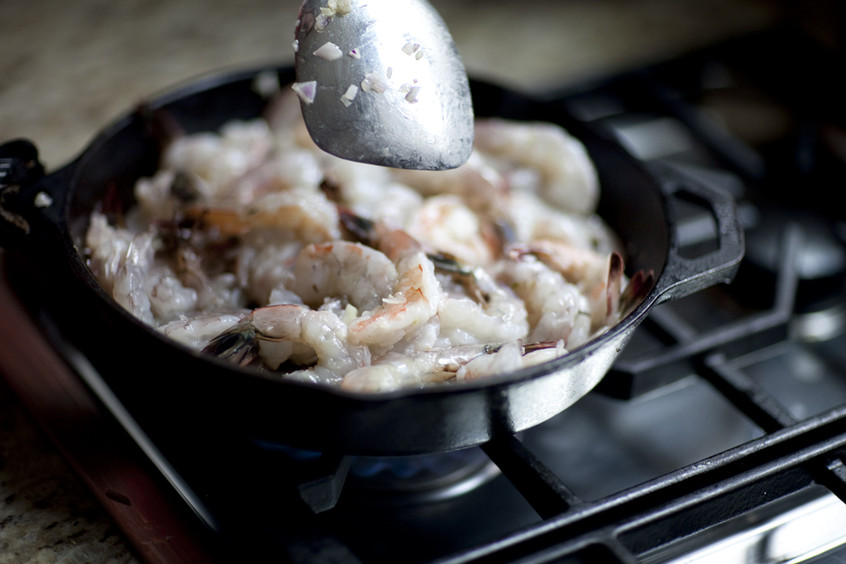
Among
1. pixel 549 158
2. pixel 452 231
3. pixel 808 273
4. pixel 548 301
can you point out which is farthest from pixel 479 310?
pixel 808 273

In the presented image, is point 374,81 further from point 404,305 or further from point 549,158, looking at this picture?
point 549,158

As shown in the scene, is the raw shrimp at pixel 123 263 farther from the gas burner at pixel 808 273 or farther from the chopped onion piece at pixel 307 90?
the gas burner at pixel 808 273

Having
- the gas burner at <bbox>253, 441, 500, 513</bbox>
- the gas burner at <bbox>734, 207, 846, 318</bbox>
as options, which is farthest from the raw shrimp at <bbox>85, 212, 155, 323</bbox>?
the gas burner at <bbox>734, 207, 846, 318</bbox>

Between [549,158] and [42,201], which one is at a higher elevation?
[42,201]

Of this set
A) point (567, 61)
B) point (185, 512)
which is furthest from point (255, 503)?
point (567, 61)

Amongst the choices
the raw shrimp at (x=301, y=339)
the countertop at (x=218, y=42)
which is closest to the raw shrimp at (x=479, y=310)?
the raw shrimp at (x=301, y=339)

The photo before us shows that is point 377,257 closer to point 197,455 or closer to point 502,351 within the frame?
point 502,351

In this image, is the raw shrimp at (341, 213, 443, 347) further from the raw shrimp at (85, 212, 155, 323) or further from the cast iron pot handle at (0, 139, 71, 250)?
the cast iron pot handle at (0, 139, 71, 250)

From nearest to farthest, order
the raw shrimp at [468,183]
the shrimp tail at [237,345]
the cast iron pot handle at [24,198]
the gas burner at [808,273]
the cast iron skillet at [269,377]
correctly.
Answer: the cast iron skillet at [269,377]
the shrimp tail at [237,345]
the cast iron pot handle at [24,198]
the raw shrimp at [468,183]
the gas burner at [808,273]
